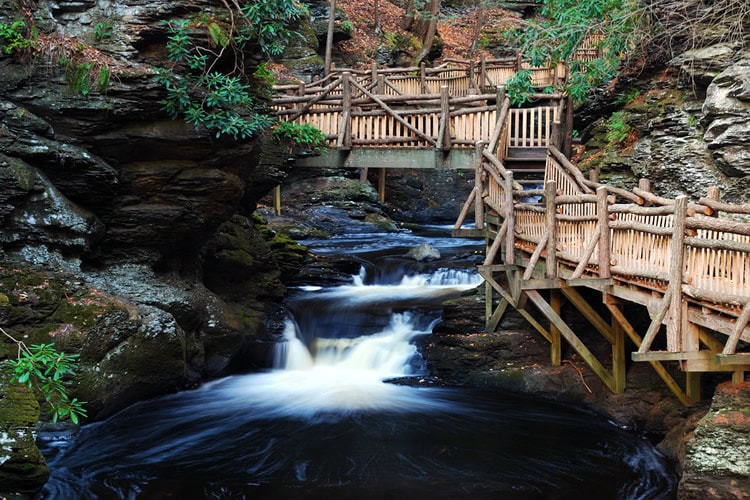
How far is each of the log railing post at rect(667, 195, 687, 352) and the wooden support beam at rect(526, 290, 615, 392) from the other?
3.81 m

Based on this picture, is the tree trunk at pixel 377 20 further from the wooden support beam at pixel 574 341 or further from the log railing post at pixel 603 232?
the log railing post at pixel 603 232

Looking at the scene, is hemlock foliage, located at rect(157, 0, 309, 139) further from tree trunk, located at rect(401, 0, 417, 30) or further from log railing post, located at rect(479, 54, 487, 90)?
tree trunk, located at rect(401, 0, 417, 30)

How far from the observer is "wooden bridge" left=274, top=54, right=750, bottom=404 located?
8.38m

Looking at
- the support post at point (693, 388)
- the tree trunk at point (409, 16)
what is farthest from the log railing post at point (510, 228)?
the tree trunk at point (409, 16)

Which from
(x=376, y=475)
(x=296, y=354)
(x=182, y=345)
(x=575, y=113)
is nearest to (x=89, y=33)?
(x=182, y=345)

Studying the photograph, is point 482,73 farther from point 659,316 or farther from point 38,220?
point 659,316

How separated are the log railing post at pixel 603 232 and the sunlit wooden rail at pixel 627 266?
14 mm

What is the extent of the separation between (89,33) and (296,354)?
711 cm

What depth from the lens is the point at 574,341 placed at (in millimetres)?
12430

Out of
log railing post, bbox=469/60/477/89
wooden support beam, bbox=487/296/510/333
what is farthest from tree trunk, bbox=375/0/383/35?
wooden support beam, bbox=487/296/510/333

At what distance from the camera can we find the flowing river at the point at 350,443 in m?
9.46

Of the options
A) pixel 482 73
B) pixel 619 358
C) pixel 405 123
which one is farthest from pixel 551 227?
pixel 482 73

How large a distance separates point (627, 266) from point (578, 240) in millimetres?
1433

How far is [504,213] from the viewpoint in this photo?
13.6m
